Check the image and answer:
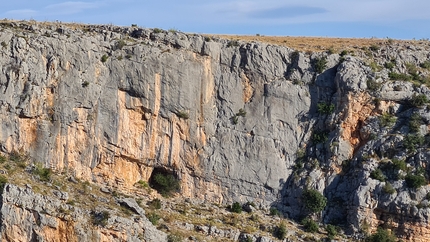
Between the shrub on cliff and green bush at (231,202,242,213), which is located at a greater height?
the shrub on cliff

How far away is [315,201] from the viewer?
44.2m

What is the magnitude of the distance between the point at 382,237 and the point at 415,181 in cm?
394

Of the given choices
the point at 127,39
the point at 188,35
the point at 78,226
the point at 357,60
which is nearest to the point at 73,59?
the point at 127,39

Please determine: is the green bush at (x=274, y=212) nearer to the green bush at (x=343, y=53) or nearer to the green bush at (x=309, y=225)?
the green bush at (x=309, y=225)

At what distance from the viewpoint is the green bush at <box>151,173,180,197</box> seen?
148 feet

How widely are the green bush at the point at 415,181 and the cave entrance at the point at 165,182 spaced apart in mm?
13929

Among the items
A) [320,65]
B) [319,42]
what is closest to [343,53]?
[320,65]

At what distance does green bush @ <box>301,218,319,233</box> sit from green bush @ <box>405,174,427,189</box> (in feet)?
19.7

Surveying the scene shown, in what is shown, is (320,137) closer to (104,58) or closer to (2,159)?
(104,58)

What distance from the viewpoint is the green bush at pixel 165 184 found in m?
45.1

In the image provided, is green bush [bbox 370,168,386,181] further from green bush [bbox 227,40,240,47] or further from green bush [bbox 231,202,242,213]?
green bush [bbox 227,40,240,47]

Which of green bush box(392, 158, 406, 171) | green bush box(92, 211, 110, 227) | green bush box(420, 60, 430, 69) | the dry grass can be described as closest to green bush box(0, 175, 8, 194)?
green bush box(92, 211, 110, 227)

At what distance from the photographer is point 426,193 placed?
42.9 meters

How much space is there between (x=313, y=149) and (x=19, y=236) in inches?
756
